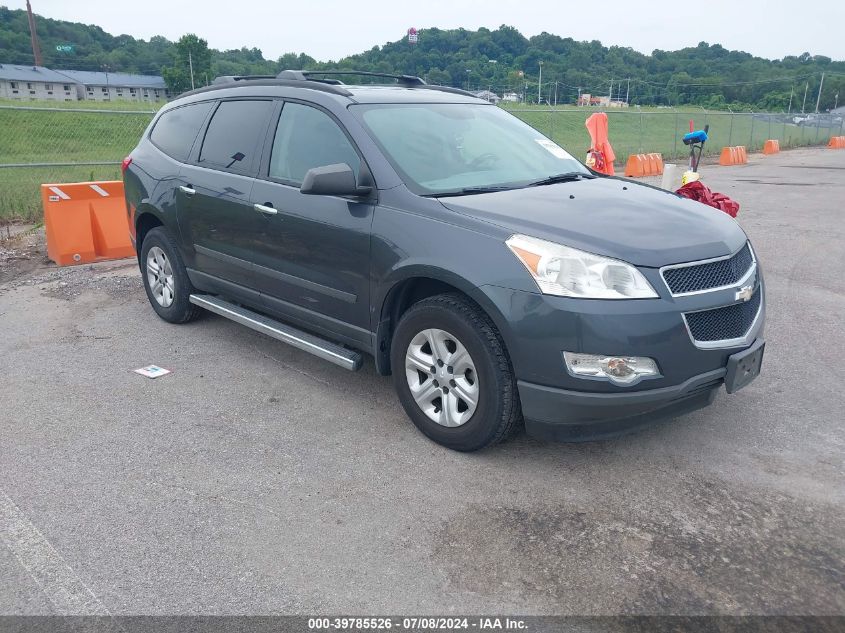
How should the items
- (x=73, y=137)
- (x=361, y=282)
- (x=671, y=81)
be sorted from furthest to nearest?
(x=671, y=81) → (x=73, y=137) → (x=361, y=282)

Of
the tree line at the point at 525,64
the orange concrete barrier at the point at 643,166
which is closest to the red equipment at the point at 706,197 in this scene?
the orange concrete barrier at the point at 643,166

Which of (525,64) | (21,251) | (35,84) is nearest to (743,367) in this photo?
(21,251)

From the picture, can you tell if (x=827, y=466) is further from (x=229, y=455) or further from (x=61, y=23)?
(x=61, y=23)

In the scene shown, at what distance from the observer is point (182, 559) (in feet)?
9.70

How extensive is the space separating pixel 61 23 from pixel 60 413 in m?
111

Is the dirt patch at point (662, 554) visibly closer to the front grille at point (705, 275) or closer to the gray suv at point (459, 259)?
the gray suv at point (459, 259)

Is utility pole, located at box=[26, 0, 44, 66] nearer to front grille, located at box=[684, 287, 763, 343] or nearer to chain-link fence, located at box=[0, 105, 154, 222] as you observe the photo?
chain-link fence, located at box=[0, 105, 154, 222]

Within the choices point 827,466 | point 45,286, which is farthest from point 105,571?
point 45,286

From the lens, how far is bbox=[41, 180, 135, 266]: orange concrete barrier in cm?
800

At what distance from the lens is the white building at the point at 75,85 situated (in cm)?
7983

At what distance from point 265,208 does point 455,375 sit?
1.81 meters

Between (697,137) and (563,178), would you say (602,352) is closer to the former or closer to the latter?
(563,178)

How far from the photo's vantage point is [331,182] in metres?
3.91

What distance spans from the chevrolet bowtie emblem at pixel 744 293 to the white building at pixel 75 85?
8524cm
